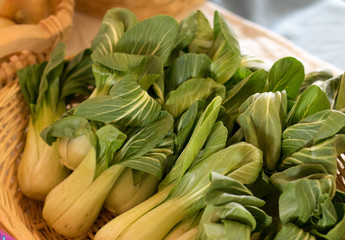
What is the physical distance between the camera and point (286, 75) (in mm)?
639

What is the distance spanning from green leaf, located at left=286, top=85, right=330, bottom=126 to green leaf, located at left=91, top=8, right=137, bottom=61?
292 mm

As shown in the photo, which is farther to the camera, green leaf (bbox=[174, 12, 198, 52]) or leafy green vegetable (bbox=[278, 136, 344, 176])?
green leaf (bbox=[174, 12, 198, 52])

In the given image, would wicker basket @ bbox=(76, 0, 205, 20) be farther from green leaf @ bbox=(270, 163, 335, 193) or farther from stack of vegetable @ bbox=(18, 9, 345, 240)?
green leaf @ bbox=(270, 163, 335, 193)

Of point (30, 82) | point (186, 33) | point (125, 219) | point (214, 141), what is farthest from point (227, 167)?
point (30, 82)

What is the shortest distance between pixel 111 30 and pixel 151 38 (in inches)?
3.0

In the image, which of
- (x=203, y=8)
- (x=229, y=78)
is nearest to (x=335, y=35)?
(x=203, y=8)

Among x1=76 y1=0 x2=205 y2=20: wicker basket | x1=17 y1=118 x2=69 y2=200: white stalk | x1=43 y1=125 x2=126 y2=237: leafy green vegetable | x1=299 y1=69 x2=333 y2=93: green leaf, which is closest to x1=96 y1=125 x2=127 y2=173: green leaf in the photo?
x1=43 y1=125 x2=126 y2=237: leafy green vegetable

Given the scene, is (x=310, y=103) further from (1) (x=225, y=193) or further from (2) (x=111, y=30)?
(2) (x=111, y=30)

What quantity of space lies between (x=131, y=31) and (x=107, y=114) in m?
0.16

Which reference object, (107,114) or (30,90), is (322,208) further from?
(30,90)

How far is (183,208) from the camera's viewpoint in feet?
1.88

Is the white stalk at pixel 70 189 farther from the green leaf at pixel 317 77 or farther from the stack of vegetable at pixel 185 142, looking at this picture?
the green leaf at pixel 317 77

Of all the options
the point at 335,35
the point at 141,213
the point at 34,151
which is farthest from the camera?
the point at 335,35

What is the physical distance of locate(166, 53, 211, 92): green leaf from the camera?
665 millimetres
